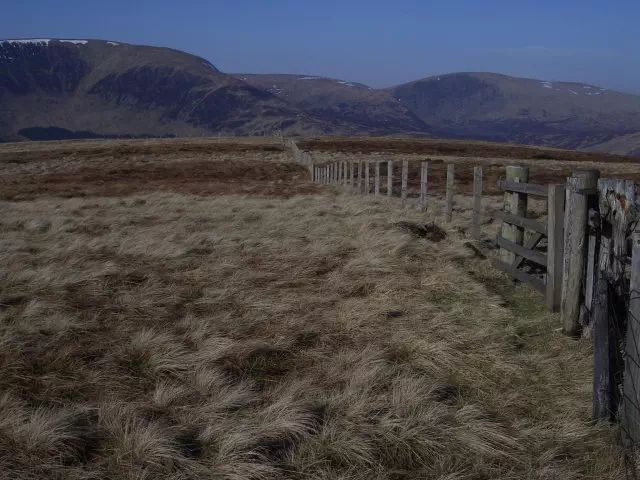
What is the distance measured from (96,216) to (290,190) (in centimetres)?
900

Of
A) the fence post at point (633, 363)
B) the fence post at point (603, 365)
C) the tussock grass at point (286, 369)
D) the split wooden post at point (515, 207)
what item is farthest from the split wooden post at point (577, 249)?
the split wooden post at point (515, 207)

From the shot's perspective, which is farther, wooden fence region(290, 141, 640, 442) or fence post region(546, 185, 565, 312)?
fence post region(546, 185, 565, 312)

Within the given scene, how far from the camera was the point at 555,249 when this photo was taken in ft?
22.7

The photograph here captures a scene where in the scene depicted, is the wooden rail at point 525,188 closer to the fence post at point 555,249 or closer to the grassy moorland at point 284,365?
the fence post at point 555,249

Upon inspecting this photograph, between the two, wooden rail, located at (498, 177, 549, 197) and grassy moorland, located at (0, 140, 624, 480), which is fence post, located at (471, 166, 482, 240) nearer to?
grassy moorland, located at (0, 140, 624, 480)

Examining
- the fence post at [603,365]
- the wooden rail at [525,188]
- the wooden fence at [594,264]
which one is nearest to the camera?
the wooden fence at [594,264]

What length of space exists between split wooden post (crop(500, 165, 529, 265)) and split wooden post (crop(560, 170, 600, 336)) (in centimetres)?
249

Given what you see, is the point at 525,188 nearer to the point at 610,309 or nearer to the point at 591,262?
the point at 591,262

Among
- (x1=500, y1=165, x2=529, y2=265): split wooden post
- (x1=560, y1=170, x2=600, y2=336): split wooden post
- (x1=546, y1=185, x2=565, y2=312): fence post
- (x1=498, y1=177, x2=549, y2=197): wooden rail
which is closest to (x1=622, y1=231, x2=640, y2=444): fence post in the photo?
(x1=560, y1=170, x2=600, y2=336): split wooden post

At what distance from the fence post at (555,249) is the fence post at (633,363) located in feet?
10.3

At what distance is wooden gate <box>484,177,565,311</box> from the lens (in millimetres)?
6902

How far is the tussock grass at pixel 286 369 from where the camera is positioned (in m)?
3.56

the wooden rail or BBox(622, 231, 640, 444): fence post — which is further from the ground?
the wooden rail

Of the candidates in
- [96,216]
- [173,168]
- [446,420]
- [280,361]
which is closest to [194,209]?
[96,216]
